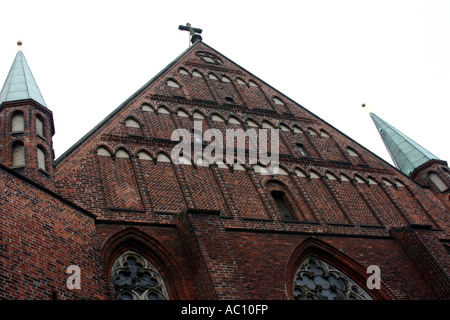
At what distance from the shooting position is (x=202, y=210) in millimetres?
9742

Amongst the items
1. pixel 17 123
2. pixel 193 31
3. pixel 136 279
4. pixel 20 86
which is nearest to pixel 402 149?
pixel 193 31

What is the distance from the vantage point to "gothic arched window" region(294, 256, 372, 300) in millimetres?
10023

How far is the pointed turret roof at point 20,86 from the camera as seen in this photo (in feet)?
35.9

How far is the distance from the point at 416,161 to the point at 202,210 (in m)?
8.08

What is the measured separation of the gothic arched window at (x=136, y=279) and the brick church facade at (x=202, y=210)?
0.07 ft

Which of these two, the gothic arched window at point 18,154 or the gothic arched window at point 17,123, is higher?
the gothic arched window at point 17,123

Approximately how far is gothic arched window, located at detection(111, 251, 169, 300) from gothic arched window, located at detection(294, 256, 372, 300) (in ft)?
8.56

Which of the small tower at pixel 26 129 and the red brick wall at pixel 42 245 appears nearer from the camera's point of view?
the red brick wall at pixel 42 245

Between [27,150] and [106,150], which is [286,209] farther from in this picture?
[27,150]

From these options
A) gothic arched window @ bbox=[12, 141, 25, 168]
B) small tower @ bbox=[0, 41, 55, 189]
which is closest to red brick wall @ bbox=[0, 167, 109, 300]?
small tower @ bbox=[0, 41, 55, 189]

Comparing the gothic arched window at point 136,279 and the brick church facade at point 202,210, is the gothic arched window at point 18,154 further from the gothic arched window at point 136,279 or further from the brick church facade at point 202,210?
the gothic arched window at point 136,279

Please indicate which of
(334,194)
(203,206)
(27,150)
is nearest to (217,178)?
(203,206)

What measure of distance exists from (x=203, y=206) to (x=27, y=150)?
3542mm

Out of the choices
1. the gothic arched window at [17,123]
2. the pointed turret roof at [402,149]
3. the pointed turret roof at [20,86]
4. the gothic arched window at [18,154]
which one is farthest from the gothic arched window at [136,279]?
the pointed turret roof at [402,149]
